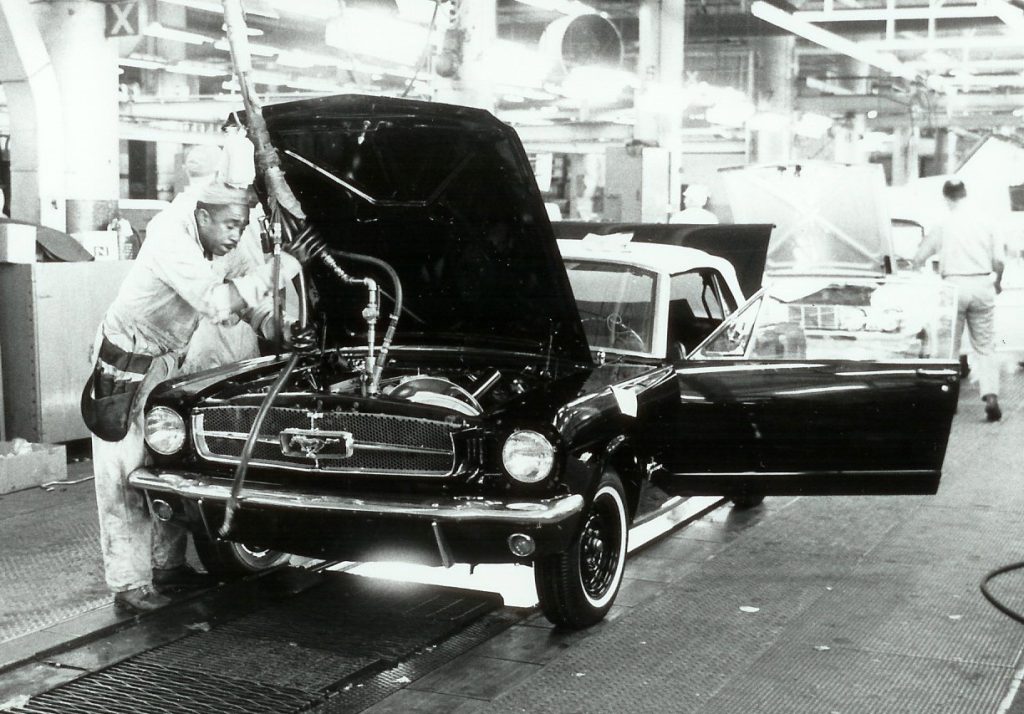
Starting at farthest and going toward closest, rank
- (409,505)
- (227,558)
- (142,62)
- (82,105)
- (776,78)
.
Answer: (776,78), (142,62), (82,105), (227,558), (409,505)

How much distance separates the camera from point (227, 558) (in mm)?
5312

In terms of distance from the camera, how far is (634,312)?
5621 mm

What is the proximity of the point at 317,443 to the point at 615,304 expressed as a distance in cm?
177

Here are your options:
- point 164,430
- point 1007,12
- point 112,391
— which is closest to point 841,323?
point 164,430

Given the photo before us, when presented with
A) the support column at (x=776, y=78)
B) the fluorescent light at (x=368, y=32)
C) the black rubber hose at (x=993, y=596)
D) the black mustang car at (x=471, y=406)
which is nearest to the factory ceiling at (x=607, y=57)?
the fluorescent light at (x=368, y=32)

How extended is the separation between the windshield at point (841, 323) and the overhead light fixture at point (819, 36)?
7.56 metres

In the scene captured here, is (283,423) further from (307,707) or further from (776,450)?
(776,450)

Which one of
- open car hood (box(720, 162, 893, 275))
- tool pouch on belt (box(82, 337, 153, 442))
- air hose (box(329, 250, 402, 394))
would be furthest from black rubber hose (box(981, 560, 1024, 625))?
open car hood (box(720, 162, 893, 275))

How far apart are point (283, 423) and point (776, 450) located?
7.04 ft

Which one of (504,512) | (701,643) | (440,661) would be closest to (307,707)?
(440,661)

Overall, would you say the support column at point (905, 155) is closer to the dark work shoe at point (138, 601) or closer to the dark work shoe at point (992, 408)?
the dark work shoe at point (992, 408)

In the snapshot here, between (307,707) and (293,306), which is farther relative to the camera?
(293,306)

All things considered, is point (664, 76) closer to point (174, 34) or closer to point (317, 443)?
point (174, 34)

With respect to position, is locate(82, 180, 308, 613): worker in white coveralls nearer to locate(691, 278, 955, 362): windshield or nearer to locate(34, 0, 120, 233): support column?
locate(691, 278, 955, 362): windshield
